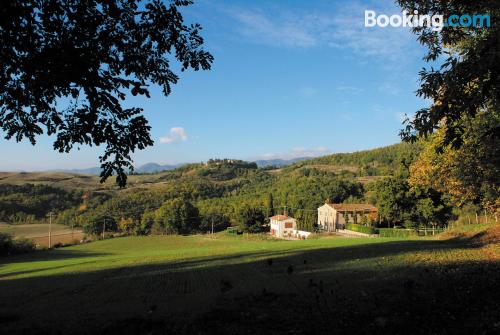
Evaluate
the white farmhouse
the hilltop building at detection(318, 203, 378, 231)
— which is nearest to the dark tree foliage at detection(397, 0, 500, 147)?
the white farmhouse

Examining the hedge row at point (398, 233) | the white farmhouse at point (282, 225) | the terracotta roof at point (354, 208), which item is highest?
the terracotta roof at point (354, 208)

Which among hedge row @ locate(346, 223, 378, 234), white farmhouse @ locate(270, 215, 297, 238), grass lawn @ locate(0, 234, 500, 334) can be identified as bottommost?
white farmhouse @ locate(270, 215, 297, 238)

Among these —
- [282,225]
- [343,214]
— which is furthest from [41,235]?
[343,214]

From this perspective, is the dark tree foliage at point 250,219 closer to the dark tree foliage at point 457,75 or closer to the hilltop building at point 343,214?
the hilltop building at point 343,214

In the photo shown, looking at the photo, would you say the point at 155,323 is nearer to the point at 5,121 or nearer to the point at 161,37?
the point at 5,121

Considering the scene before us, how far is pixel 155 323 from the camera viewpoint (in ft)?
24.7

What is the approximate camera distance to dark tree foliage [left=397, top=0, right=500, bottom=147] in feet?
24.6

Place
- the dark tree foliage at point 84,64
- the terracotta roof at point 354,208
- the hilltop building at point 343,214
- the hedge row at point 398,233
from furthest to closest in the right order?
the terracotta roof at point 354,208, the hilltop building at point 343,214, the hedge row at point 398,233, the dark tree foliage at point 84,64

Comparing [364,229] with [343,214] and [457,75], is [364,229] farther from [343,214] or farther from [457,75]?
[457,75]

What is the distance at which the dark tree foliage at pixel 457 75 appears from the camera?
7507 mm

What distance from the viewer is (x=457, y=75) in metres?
8.45

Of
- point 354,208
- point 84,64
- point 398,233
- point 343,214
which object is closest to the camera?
point 84,64

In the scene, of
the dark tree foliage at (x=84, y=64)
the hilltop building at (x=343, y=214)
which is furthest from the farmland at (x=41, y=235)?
the dark tree foliage at (x=84, y=64)

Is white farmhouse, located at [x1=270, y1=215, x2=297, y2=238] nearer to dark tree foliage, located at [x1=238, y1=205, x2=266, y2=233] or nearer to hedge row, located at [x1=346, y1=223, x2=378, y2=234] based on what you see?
dark tree foliage, located at [x1=238, y1=205, x2=266, y2=233]
